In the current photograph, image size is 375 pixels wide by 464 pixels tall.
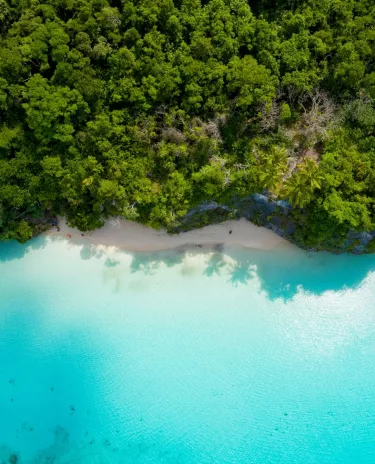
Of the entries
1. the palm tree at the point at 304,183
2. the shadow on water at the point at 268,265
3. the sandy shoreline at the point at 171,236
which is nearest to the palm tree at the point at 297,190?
the palm tree at the point at 304,183

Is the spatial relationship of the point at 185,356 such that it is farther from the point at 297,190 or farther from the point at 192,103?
the point at 192,103

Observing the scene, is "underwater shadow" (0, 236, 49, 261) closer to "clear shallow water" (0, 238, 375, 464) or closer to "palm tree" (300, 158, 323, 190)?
"clear shallow water" (0, 238, 375, 464)

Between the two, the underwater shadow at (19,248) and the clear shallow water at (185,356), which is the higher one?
the underwater shadow at (19,248)

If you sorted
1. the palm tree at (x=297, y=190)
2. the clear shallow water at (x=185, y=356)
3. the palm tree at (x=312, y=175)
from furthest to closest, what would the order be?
the clear shallow water at (x=185, y=356) < the palm tree at (x=297, y=190) < the palm tree at (x=312, y=175)

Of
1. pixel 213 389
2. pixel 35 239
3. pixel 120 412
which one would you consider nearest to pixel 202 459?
pixel 213 389

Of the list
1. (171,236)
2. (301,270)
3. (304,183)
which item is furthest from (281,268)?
(171,236)

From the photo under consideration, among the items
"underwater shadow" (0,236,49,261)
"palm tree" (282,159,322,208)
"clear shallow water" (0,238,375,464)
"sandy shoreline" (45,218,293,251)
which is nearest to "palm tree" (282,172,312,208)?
"palm tree" (282,159,322,208)

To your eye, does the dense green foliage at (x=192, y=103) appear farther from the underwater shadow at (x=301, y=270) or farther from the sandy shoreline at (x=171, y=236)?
the underwater shadow at (x=301, y=270)
